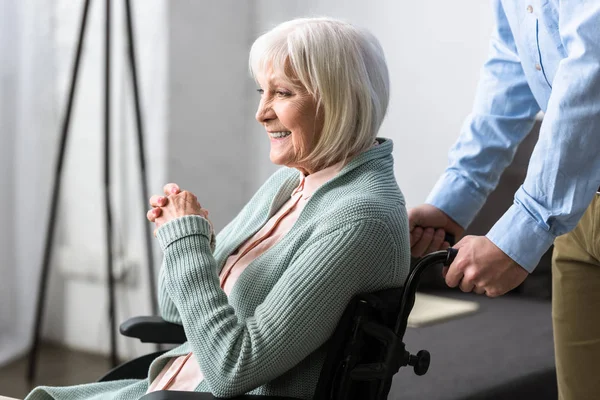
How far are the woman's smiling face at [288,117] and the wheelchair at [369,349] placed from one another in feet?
1.08

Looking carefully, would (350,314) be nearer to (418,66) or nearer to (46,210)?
(418,66)

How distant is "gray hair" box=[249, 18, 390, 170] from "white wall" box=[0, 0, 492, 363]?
1517 mm

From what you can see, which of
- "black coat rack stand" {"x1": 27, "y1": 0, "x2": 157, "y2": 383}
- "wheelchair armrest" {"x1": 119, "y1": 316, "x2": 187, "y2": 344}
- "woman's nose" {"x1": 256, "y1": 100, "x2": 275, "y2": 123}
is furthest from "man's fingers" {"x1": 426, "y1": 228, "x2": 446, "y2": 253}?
"black coat rack stand" {"x1": 27, "y1": 0, "x2": 157, "y2": 383}

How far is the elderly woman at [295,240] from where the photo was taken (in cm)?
126

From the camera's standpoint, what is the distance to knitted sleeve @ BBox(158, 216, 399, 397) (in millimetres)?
1248

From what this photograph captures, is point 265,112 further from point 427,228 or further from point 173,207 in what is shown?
point 427,228

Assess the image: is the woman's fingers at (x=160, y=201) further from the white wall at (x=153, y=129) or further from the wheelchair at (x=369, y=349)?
the white wall at (x=153, y=129)

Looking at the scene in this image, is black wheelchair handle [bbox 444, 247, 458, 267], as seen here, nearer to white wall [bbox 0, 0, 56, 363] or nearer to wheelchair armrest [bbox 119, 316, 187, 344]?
wheelchair armrest [bbox 119, 316, 187, 344]

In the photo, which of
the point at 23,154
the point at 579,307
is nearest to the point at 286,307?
the point at 579,307

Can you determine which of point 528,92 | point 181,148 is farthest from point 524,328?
point 181,148

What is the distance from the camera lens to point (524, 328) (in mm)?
2438

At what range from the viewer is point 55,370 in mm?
3217

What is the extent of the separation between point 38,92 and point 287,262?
7.36ft

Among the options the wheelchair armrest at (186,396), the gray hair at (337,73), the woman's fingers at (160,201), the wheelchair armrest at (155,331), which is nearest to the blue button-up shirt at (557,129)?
the gray hair at (337,73)
